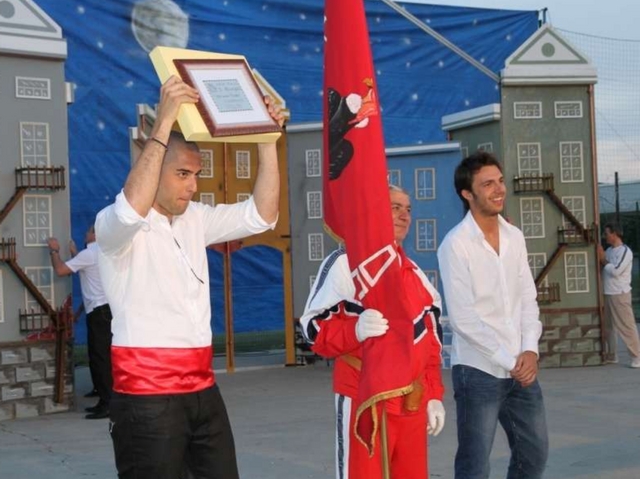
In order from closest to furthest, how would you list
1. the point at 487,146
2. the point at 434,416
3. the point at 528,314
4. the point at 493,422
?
the point at 434,416 < the point at 493,422 < the point at 528,314 < the point at 487,146

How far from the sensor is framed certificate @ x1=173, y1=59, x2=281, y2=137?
342cm

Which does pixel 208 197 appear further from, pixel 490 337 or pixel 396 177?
→ pixel 490 337

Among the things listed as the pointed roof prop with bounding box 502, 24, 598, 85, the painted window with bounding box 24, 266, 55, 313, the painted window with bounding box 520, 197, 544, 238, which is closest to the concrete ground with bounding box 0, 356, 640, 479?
the painted window with bounding box 24, 266, 55, 313

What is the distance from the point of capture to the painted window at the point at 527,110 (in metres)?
11.9

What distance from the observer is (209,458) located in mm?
3686

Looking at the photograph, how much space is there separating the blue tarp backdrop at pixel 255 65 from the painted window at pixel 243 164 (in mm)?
3151

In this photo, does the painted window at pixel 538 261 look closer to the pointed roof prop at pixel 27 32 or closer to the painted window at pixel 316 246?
the painted window at pixel 316 246

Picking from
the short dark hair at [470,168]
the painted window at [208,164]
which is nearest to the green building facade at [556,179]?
the painted window at [208,164]

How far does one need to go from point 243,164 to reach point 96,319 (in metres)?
3.41

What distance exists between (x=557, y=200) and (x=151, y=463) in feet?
29.6

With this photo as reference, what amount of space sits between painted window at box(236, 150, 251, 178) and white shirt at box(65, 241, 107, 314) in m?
2.99

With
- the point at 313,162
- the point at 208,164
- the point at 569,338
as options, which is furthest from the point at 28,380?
the point at 569,338

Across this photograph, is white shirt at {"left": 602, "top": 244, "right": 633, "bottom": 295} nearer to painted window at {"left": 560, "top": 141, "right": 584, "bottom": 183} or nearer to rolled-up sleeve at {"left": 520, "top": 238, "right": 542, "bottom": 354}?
painted window at {"left": 560, "top": 141, "right": 584, "bottom": 183}

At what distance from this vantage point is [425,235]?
12070mm
